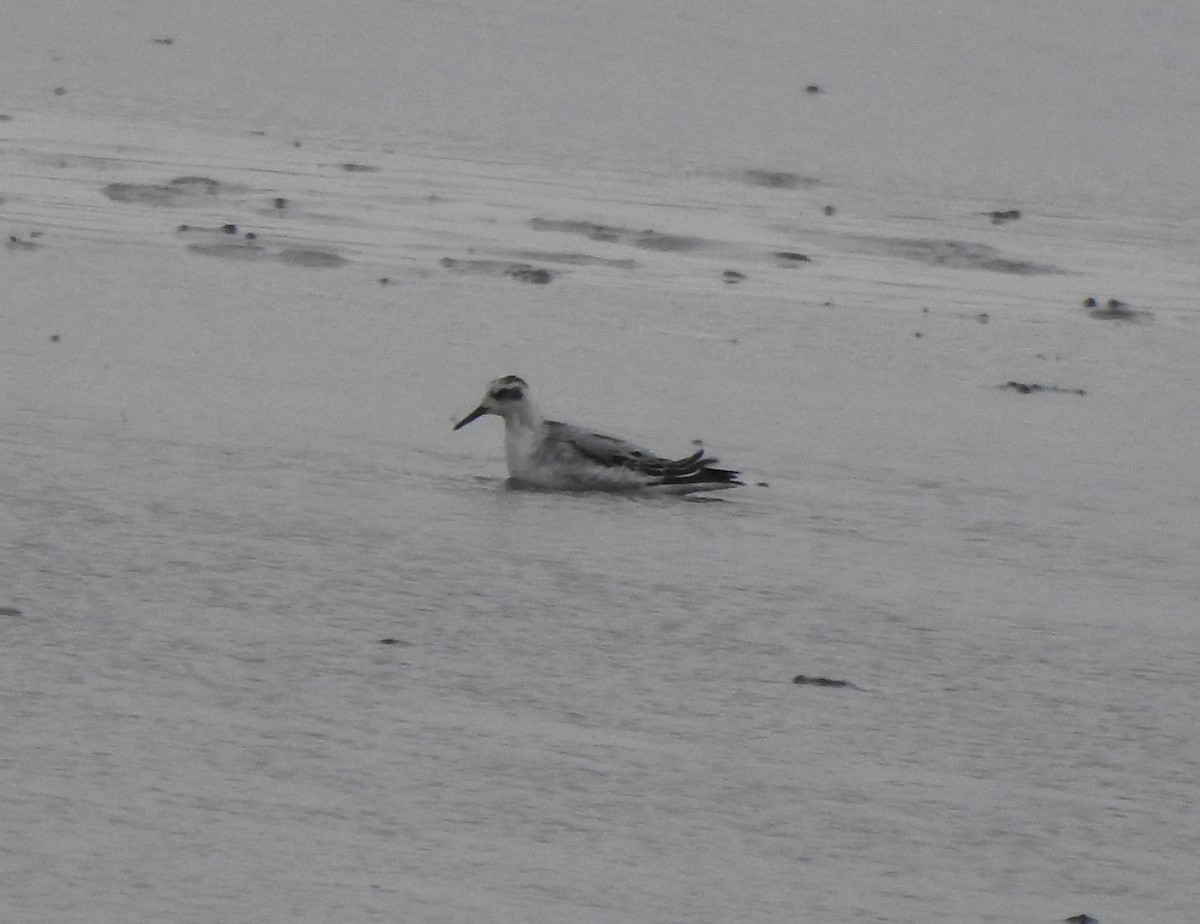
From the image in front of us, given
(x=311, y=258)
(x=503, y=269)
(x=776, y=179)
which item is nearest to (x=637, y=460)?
(x=503, y=269)

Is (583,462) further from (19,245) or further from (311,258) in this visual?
(19,245)

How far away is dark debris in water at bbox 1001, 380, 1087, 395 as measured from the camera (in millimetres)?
10547

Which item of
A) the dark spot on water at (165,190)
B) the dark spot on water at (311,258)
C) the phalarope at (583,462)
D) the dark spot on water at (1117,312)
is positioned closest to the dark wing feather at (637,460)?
the phalarope at (583,462)

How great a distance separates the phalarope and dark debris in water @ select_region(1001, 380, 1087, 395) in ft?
6.11

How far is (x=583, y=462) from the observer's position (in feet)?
29.7

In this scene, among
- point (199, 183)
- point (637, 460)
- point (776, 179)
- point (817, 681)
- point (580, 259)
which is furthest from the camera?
point (776, 179)

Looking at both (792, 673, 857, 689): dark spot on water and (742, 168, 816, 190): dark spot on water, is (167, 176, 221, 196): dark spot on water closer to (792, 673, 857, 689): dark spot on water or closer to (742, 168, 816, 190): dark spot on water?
(742, 168, 816, 190): dark spot on water

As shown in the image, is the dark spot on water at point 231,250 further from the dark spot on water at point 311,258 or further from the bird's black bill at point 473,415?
the bird's black bill at point 473,415

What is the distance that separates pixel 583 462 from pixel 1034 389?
7.58 feet

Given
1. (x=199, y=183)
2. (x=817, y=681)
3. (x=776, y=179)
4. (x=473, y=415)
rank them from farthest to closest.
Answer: (x=776, y=179), (x=199, y=183), (x=473, y=415), (x=817, y=681)

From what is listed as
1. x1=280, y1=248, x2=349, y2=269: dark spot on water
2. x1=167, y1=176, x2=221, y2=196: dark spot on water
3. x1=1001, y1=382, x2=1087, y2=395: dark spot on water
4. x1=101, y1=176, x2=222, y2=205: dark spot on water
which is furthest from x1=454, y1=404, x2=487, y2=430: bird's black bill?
x1=167, y1=176, x2=221, y2=196: dark spot on water

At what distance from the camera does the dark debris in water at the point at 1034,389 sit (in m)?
10.5

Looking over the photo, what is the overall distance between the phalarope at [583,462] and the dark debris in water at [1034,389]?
186 centimetres

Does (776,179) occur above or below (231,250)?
above
